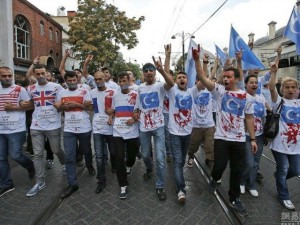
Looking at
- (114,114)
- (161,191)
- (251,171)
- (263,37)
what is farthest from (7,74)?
(263,37)

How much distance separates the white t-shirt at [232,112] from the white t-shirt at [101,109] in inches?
72.3

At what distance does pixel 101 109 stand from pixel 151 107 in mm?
1000

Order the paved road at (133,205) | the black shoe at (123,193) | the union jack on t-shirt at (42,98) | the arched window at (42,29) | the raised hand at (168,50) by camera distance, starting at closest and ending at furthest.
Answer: the paved road at (133,205)
the raised hand at (168,50)
the black shoe at (123,193)
the union jack on t-shirt at (42,98)
the arched window at (42,29)

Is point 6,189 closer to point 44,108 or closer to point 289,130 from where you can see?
point 44,108

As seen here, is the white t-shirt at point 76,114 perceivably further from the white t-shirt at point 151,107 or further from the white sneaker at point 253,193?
the white sneaker at point 253,193

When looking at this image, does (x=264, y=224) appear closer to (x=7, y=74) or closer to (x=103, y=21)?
(x=7, y=74)

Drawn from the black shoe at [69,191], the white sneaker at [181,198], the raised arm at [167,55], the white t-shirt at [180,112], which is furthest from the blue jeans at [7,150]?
the white sneaker at [181,198]

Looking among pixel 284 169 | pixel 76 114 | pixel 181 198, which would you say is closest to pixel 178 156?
pixel 181 198

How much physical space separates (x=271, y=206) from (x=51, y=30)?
96.4ft

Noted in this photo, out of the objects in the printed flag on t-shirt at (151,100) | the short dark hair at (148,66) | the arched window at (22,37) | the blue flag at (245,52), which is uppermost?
the arched window at (22,37)

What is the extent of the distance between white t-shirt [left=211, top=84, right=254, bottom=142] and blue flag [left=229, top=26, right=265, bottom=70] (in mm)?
2496

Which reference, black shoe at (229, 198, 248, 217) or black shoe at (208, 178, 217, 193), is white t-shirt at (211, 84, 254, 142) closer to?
black shoe at (229, 198, 248, 217)

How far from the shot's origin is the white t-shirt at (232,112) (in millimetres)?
3928

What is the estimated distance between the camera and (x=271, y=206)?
13.5 feet
